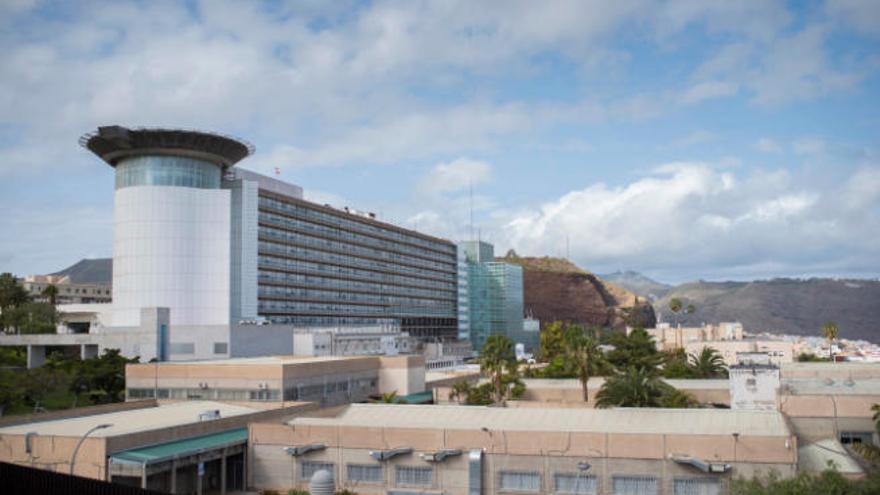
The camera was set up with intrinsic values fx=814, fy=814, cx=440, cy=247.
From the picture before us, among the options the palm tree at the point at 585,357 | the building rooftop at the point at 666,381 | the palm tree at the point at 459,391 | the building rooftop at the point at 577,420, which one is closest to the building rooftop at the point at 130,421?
the building rooftop at the point at 577,420

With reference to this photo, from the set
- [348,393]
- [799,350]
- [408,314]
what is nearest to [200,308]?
[348,393]

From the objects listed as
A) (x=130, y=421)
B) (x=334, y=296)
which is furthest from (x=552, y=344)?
(x=130, y=421)

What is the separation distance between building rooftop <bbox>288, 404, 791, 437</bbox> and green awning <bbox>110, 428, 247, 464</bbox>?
3949 millimetres

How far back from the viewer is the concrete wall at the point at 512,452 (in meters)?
39.7

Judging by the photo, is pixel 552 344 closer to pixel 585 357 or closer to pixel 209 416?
pixel 585 357

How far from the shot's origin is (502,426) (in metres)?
47.1

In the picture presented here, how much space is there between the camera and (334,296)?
522 feet

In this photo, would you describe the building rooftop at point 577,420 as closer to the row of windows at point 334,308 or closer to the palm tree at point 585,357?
the palm tree at point 585,357

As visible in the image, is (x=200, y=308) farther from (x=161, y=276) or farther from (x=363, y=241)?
(x=363, y=241)

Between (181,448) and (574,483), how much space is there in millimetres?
21552

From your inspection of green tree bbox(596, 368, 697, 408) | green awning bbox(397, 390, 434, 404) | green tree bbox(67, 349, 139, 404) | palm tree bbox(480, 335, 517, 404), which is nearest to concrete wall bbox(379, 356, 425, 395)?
green awning bbox(397, 390, 434, 404)

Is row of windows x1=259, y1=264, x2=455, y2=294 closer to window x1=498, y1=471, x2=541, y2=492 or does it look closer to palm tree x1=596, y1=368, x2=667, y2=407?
palm tree x1=596, y1=368, x2=667, y2=407

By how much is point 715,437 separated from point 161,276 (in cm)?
9945

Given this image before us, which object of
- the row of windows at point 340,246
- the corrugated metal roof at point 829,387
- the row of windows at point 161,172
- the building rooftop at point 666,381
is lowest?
the building rooftop at point 666,381
